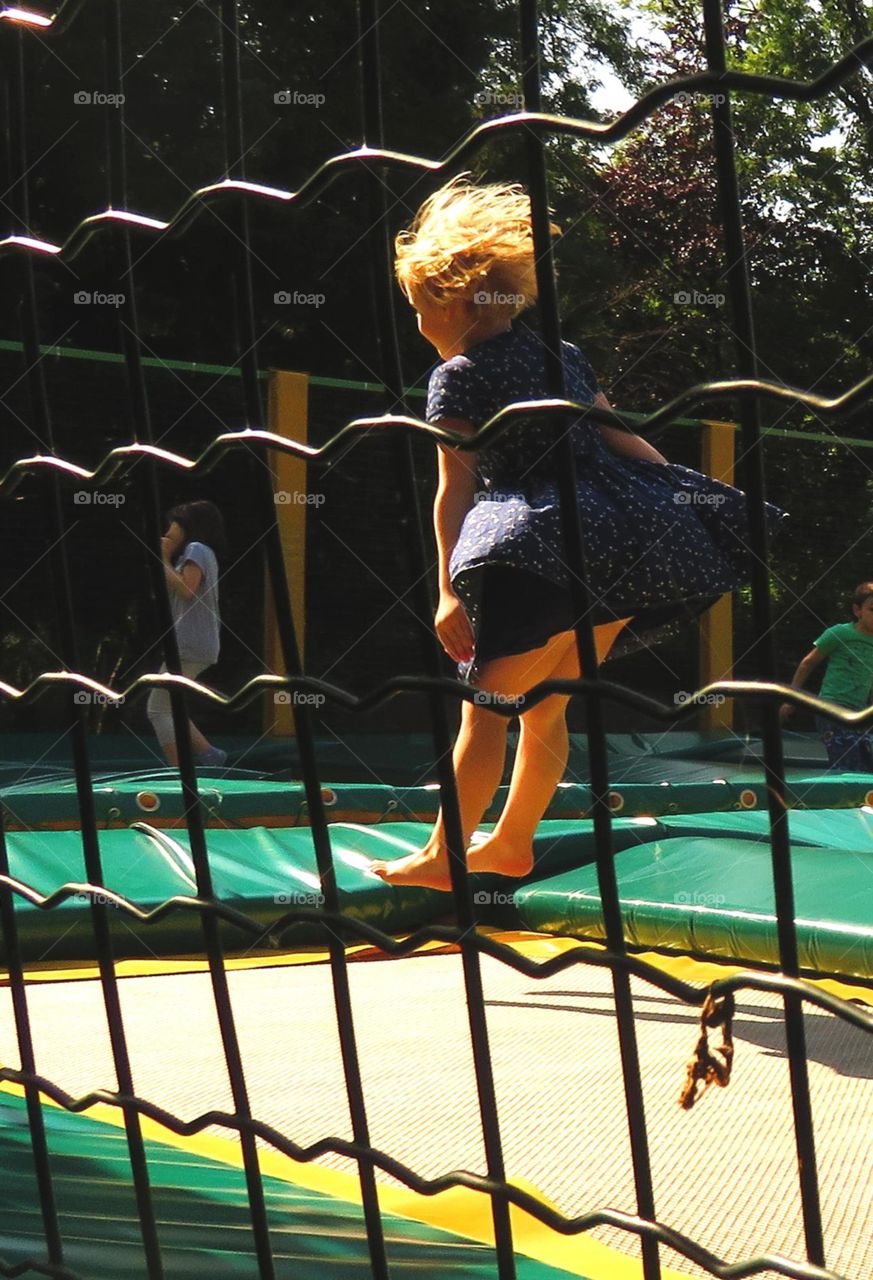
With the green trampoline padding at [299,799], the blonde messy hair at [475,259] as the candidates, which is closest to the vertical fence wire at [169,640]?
the blonde messy hair at [475,259]

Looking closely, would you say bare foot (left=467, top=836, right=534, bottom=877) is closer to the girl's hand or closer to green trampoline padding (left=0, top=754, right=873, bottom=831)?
the girl's hand

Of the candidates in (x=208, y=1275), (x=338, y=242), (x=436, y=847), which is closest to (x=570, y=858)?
(x=436, y=847)

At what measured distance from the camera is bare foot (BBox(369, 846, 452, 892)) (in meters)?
2.17

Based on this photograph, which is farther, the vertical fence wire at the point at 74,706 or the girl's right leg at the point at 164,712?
the girl's right leg at the point at 164,712

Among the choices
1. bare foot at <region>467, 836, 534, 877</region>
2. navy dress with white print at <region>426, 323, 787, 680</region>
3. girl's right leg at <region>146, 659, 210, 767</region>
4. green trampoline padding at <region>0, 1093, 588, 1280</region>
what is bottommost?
girl's right leg at <region>146, 659, 210, 767</region>

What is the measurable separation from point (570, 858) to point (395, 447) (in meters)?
3.29

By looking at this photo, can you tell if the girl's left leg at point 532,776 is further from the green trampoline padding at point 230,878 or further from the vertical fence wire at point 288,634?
the vertical fence wire at point 288,634

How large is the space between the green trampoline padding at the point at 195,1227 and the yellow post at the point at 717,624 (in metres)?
7.11

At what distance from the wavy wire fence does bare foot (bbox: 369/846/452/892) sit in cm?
102

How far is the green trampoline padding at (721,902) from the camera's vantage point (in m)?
3.08

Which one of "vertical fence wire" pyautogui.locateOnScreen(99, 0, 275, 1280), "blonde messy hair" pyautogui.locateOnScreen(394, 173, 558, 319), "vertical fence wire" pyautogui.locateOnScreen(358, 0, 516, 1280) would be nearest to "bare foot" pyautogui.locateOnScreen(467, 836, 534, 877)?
"blonde messy hair" pyautogui.locateOnScreen(394, 173, 558, 319)

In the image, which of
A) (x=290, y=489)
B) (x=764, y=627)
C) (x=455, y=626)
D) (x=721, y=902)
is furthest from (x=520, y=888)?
(x=290, y=489)

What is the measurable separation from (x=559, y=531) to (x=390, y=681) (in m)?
1.14

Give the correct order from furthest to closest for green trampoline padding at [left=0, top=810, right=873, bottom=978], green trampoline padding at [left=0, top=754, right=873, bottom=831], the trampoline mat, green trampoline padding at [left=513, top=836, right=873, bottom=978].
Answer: green trampoline padding at [left=0, top=754, right=873, bottom=831] → green trampoline padding at [left=0, top=810, right=873, bottom=978] → green trampoline padding at [left=513, top=836, right=873, bottom=978] → the trampoline mat
